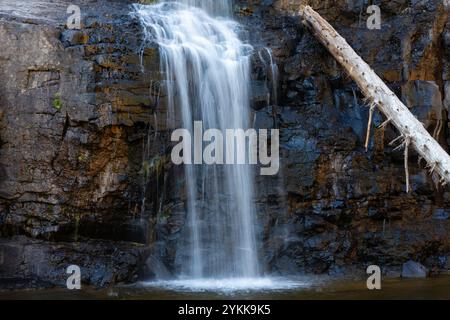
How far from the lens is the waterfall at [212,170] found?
825 centimetres

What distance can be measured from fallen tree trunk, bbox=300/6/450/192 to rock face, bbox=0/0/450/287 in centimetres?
36

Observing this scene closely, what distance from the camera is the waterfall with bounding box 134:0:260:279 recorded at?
27.1ft

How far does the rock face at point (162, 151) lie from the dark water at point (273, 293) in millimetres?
518

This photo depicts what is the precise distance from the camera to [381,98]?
8.22 meters

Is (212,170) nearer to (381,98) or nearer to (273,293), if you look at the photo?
(273,293)

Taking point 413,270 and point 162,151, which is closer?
point 162,151

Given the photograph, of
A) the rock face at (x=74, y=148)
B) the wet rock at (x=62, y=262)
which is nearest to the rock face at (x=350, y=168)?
the rock face at (x=74, y=148)

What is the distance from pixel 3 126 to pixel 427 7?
7.49 m

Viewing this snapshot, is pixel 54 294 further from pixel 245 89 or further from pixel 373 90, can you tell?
pixel 373 90

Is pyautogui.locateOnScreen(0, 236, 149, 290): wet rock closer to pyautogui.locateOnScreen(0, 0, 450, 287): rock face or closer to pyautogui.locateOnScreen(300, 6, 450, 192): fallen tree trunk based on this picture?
pyautogui.locateOnScreen(0, 0, 450, 287): rock face

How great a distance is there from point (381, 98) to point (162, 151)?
339 cm

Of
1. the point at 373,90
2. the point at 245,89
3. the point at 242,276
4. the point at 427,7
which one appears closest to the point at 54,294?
the point at 242,276

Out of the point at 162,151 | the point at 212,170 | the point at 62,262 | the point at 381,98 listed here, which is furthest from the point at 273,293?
the point at 381,98

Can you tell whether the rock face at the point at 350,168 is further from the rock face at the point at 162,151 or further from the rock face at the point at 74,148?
the rock face at the point at 74,148
